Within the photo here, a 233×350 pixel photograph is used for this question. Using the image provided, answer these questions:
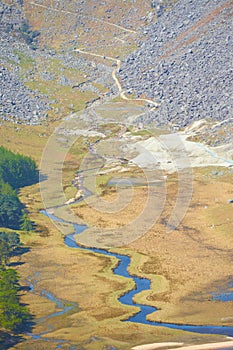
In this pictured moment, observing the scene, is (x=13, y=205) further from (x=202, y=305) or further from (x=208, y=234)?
(x=202, y=305)

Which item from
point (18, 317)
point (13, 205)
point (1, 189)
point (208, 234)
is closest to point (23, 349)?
point (18, 317)

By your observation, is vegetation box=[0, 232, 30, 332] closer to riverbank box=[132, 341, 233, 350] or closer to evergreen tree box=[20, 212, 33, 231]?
riverbank box=[132, 341, 233, 350]

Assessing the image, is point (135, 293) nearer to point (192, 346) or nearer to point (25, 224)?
point (192, 346)

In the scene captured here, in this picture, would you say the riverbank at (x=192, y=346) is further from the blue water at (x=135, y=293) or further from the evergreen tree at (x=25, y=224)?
the evergreen tree at (x=25, y=224)

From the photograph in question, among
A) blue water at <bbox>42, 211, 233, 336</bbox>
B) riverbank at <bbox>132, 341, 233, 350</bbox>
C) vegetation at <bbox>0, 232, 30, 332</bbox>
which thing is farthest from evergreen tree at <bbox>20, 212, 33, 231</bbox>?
riverbank at <bbox>132, 341, 233, 350</bbox>

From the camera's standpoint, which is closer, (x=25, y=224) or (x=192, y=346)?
(x=192, y=346)

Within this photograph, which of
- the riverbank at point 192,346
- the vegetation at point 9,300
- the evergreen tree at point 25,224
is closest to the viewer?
the riverbank at point 192,346

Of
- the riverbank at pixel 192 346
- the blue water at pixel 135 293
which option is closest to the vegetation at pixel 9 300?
the blue water at pixel 135 293

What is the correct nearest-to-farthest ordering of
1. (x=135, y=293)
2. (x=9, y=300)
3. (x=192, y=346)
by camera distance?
(x=192, y=346) → (x=9, y=300) → (x=135, y=293)

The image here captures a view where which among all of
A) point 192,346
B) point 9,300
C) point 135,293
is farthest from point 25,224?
point 192,346

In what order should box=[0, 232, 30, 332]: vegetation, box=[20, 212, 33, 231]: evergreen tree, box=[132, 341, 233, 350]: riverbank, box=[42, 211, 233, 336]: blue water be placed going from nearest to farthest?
box=[132, 341, 233, 350]: riverbank, box=[42, 211, 233, 336]: blue water, box=[0, 232, 30, 332]: vegetation, box=[20, 212, 33, 231]: evergreen tree

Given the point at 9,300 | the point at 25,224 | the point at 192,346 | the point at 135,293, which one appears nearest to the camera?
the point at 192,346
